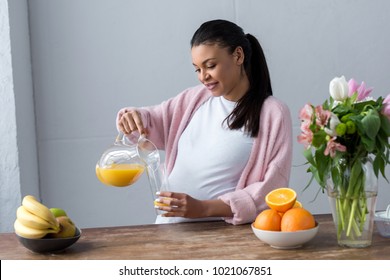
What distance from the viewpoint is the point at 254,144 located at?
2.22m

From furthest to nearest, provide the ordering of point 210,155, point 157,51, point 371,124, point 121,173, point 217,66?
1. point 157,51
2. point 210,155
3. point 217,66
4. point 121,173
5. point 371,124

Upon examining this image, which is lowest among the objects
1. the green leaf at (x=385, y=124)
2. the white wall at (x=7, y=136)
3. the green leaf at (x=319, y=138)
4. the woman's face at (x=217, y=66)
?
the white wall at (x=7, y=136)

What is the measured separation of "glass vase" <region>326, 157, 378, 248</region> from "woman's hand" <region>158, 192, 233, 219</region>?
0.48 m

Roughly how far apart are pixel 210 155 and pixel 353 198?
2.40ft

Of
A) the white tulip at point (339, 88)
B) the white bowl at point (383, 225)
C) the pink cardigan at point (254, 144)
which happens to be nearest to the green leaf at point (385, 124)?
the white tulip at point (339, 88)

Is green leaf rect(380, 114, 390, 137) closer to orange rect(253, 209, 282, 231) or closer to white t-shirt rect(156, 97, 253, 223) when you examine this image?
orange rect(253, 209, 282, 231)

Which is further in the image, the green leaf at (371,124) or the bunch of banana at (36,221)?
the bunch of banana at (36,221)

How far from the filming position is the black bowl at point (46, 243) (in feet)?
5.58

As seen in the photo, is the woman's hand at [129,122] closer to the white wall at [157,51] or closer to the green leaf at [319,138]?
the green leaf at [319,138]

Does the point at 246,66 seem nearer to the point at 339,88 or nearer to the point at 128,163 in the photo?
the point at 128,163

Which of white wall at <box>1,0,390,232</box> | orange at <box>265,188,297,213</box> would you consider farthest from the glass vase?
white wall at <box>1,0,390,232</box>

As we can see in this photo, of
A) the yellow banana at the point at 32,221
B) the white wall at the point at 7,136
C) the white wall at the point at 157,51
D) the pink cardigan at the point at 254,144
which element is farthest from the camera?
the white wall at the point at 157,51

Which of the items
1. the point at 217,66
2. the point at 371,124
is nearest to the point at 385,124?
the point at 371,124

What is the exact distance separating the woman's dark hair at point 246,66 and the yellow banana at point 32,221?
0.82 meters
